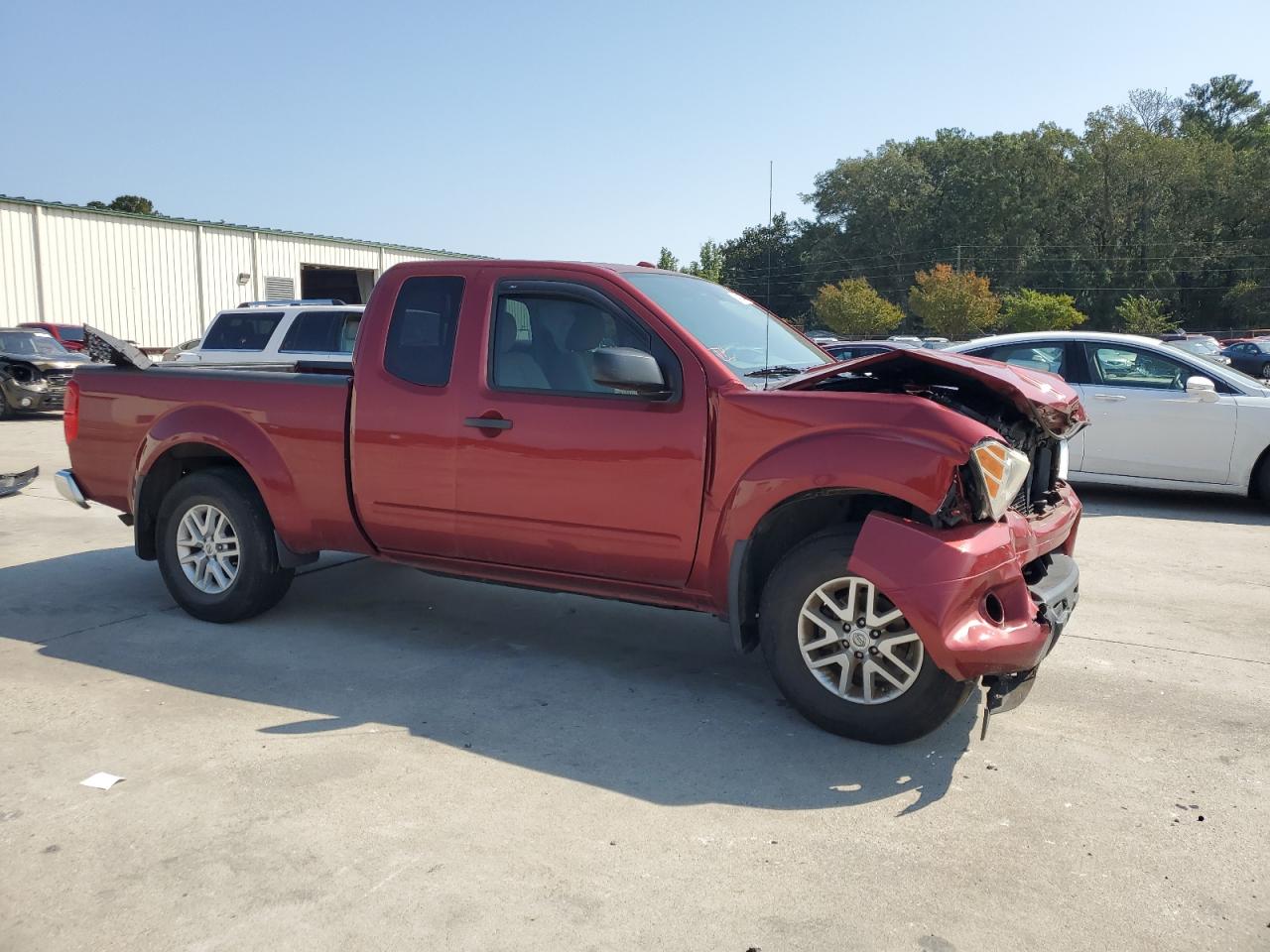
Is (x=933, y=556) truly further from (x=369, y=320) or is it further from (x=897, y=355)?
(x=369, y=320)

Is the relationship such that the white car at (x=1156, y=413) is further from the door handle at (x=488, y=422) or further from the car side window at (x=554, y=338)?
the door handle at (x=488, y=422)

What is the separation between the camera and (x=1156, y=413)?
9484 millimetres

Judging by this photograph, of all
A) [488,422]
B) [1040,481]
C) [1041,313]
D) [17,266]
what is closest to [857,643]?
[1040,481]

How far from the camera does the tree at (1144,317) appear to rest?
68.6 meters

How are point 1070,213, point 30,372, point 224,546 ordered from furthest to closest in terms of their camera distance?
point 1070,213 < point 30,372 < point 224,546

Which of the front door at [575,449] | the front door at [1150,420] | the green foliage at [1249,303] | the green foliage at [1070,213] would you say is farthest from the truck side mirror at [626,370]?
the green foliage at [1249,303]

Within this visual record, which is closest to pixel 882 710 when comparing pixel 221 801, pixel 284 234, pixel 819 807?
pixel 819 807

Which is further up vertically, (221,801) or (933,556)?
(933,556)

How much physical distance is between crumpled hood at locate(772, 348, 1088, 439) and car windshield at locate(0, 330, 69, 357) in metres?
18.2

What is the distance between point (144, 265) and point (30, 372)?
1437 cm

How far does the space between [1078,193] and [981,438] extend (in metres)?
91.8

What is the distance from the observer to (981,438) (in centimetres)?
379

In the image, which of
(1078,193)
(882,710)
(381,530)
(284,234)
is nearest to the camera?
(882,710)

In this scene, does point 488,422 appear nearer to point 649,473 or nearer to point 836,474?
point 649,473
